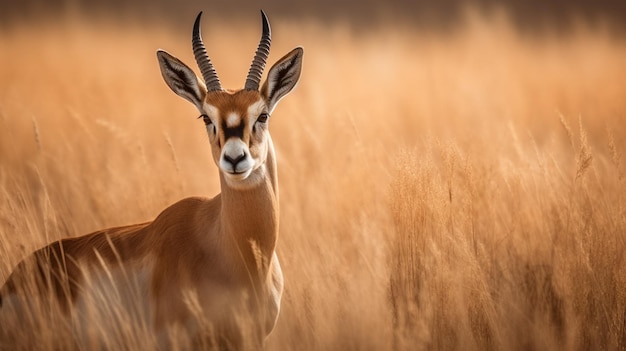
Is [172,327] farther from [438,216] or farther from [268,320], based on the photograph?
[438,216]

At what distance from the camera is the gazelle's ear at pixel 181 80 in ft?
15.9

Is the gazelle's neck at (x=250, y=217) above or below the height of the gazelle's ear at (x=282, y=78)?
below

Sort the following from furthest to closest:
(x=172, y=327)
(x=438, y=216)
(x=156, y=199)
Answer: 1. (x=156, y=199)
2. (x=438, y=216)
3. (x=172, y=327)

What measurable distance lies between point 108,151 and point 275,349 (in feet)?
15.9

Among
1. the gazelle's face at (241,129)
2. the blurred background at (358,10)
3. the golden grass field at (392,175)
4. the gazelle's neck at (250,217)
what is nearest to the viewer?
the gazelle's face at (241,129)

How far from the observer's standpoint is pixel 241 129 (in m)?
4.36

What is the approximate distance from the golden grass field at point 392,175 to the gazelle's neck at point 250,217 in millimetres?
625

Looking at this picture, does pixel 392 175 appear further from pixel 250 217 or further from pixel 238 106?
pixel 238 106

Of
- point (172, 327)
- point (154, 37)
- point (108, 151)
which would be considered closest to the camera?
point (172, 327)

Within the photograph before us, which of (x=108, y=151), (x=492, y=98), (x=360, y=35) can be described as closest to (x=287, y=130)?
(x=108, y=151)

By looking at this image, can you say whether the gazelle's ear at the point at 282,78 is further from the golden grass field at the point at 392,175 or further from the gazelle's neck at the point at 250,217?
the golden grass field at the point at 392,175

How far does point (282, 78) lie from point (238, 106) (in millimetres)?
582

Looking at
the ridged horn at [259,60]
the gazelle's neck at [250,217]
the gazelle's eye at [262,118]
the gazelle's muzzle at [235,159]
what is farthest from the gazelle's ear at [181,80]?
the gazelle's muzzle at [235,159]

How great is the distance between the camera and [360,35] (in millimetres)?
18016
